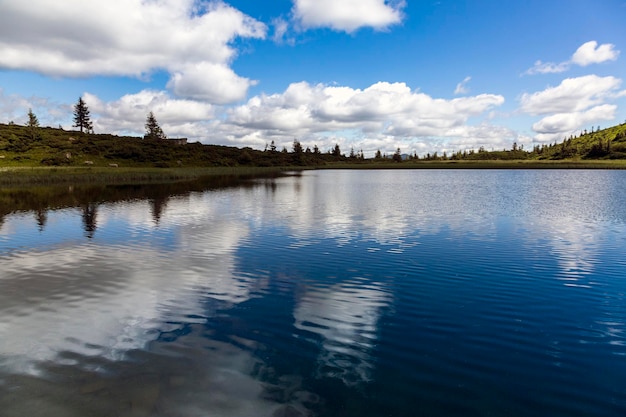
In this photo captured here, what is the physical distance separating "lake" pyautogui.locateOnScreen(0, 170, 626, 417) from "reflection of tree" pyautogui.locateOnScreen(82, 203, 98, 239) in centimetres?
388

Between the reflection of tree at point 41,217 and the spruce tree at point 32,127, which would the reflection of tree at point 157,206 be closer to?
the reflection of tree at point 41,217

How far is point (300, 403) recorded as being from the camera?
9.70m

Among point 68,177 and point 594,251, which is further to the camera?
point 68,177

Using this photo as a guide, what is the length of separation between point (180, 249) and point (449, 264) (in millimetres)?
18963

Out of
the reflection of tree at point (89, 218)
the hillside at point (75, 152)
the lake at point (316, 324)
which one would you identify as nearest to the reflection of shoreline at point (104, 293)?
the lake at point (316, 324)

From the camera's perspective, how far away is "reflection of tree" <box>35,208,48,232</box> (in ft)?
123

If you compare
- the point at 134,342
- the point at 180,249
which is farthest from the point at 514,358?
the point at 180,249

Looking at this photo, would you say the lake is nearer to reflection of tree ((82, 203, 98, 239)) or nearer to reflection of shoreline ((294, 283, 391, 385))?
reflection of shoreline ((294, 283, 391, 385))

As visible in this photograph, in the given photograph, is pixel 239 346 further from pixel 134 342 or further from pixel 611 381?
→ pixel 611 381

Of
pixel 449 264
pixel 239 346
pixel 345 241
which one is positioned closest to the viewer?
pixel 239 346

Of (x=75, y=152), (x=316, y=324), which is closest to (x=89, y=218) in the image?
(x=316, y=324)

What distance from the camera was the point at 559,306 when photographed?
15852 mm

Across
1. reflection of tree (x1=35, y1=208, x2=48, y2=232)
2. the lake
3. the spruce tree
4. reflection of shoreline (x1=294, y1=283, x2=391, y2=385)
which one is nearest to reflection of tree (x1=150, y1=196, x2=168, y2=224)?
reflection of tree (x1=35, y1=208, x2=48, y2=232)

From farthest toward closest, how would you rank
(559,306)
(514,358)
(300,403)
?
(559,306) < (514,358) < (300,403)
